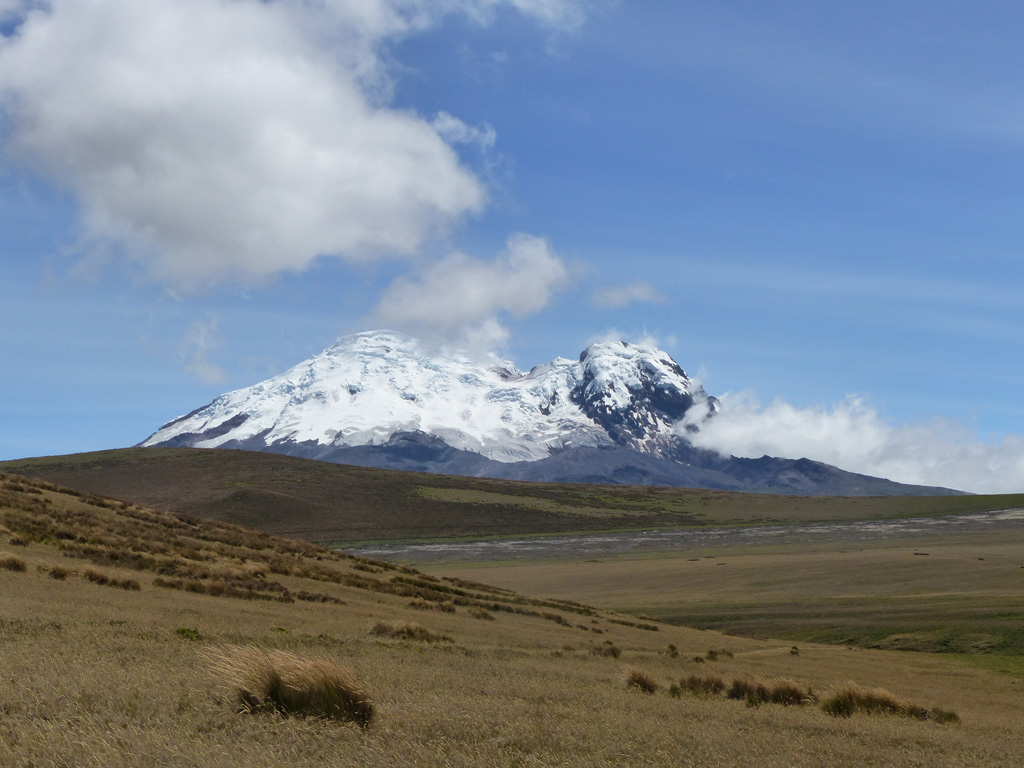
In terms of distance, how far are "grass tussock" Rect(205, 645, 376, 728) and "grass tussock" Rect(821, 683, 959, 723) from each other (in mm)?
8531

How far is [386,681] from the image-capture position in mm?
12008

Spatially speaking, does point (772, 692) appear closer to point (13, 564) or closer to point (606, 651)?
point (606, 651)

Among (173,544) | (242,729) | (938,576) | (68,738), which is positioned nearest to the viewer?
(68,738)

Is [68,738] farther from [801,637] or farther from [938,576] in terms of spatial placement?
[938,576]

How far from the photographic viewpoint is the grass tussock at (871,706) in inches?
542

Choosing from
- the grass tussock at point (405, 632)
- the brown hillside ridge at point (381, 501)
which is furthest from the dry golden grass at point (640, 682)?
the brown hillside ridge at point (381, 501)

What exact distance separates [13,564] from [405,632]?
32.3 ft

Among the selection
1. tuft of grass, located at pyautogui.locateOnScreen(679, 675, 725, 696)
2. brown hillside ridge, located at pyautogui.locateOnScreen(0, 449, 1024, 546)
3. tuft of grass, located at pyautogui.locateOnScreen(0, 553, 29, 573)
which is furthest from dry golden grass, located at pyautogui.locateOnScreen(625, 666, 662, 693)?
brown hillside ridge, located at pyautogui.locateOnScreen(0, 449, 1024, 546)

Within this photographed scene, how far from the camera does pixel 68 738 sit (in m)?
6.82

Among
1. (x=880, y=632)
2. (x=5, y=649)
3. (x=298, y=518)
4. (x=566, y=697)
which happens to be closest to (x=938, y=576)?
(x=880, y=632)

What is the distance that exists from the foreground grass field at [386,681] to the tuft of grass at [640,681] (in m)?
0.05

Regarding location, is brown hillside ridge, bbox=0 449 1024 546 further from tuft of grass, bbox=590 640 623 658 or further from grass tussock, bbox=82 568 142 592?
grass tussock, bbox=82 568 142 592

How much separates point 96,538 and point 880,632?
30.5m

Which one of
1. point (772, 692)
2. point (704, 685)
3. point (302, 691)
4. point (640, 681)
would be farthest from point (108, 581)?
point (772, 692)
